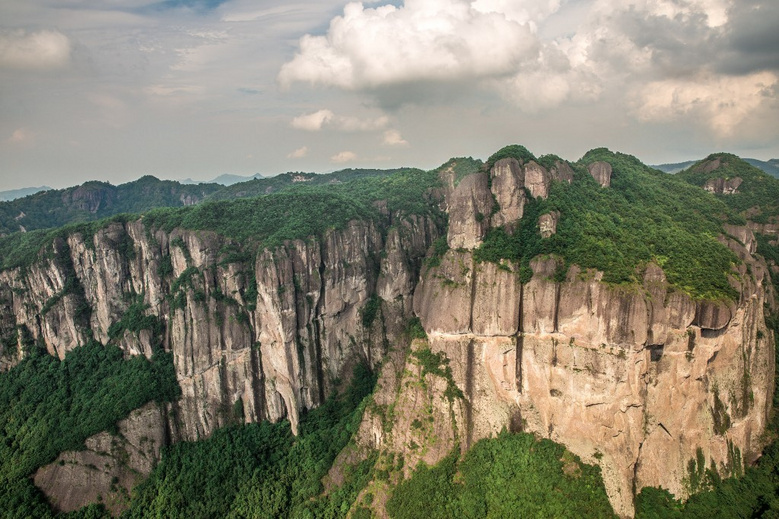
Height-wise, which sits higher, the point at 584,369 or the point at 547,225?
the point at 547,225

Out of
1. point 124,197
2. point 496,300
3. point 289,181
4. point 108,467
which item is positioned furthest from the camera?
point 124,197

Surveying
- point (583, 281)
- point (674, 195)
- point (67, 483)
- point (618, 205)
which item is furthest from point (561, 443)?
point (67, 483)

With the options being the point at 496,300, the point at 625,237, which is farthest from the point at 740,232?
the point at 496,300

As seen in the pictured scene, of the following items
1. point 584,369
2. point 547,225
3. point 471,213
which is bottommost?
point 584,369

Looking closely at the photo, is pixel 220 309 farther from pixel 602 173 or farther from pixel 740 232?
pixel 740 232

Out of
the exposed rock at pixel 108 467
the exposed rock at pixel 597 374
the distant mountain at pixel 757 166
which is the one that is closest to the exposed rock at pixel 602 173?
the exposed rock at pixel 597 374

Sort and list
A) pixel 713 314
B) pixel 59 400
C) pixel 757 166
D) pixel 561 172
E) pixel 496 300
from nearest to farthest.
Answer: pixel 713 314 → pixel 496 300 → pixel 561 172 → pixel 59 400 → pixel 757 166

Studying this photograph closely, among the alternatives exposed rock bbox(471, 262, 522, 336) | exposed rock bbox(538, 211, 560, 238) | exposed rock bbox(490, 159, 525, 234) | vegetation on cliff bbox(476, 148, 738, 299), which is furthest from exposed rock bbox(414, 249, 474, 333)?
exposed rock bbox(538, 211, 560, 238)

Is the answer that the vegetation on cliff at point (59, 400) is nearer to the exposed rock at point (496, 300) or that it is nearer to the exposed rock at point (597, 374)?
the exposed rock at point (597, 374)
